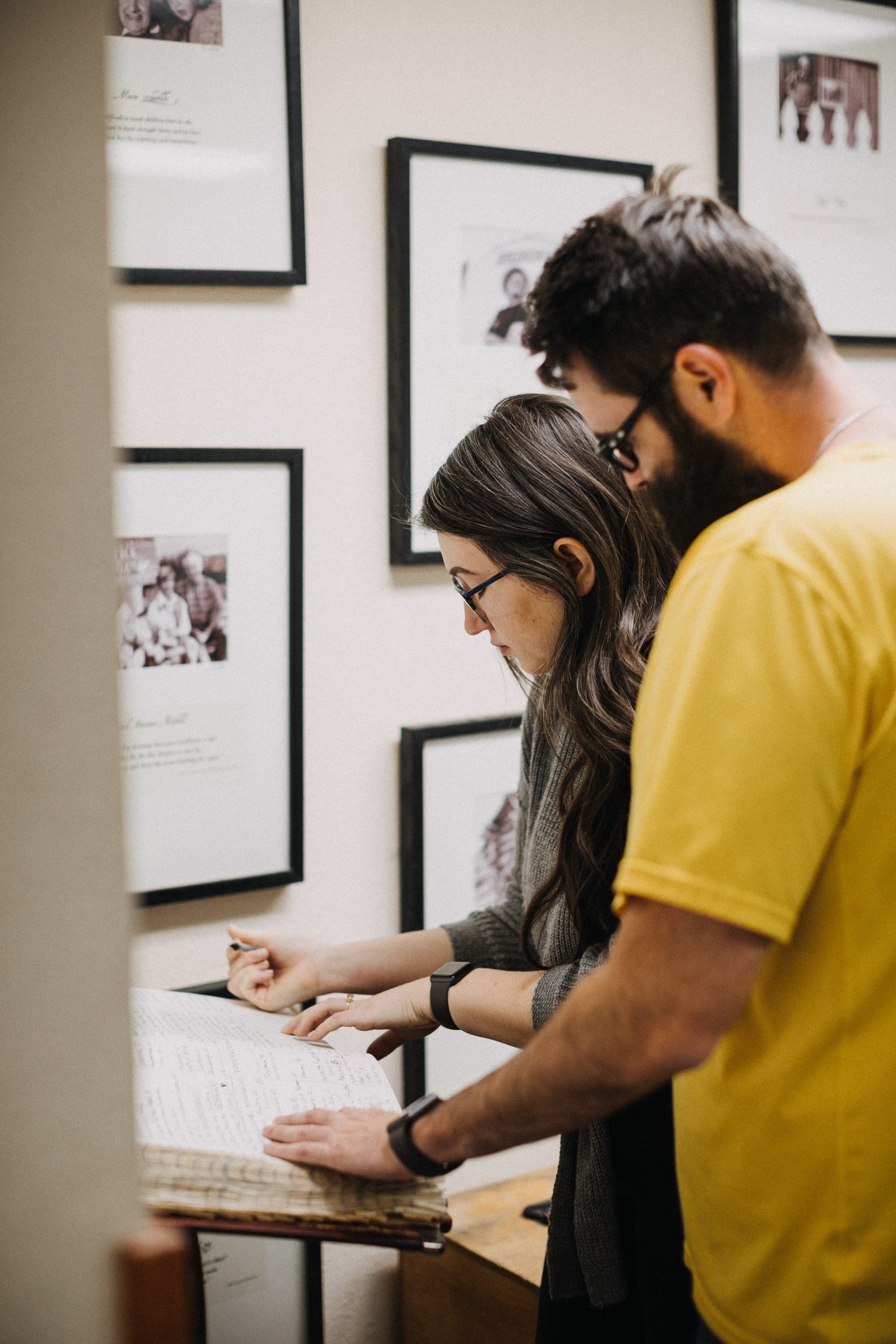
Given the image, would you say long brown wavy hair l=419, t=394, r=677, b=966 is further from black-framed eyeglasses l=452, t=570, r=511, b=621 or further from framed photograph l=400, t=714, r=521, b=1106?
framed photograph l=400, t=714, r=521, b=1106

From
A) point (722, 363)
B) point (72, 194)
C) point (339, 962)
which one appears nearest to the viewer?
point (72, 194)

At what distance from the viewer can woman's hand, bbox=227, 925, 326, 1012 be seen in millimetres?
1177

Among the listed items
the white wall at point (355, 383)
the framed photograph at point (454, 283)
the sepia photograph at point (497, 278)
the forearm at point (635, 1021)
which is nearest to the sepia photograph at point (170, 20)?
the white wall at point (355, 383)

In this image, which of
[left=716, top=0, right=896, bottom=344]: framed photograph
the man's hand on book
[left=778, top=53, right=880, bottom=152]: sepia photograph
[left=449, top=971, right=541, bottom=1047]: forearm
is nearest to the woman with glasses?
[left=449, top=971, right=541, bottom=1047]: forearm

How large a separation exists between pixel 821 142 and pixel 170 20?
105cm

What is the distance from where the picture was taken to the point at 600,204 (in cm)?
160

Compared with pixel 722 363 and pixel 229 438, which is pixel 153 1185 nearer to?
pixel 722 363

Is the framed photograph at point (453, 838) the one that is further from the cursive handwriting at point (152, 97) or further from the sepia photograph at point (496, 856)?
the cursive handwriting at point (152, 97)

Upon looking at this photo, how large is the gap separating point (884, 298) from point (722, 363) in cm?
140

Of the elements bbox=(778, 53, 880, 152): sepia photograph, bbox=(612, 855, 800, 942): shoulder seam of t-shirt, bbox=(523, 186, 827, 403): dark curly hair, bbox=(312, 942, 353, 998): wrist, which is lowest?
bbox=(312, 942, 353, 998): wrist

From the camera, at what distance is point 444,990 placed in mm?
1035

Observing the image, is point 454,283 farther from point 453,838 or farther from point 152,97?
point 453,838

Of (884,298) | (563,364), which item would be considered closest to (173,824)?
(563,364)

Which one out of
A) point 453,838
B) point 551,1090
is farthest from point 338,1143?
point 453,838
